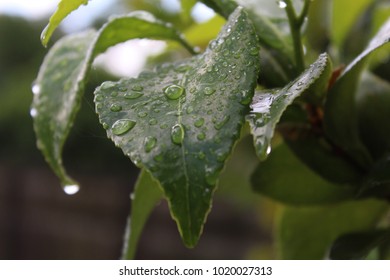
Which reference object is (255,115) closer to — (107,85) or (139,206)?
(107,85)

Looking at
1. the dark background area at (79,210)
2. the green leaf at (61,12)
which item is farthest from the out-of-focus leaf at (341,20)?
the dark background area at (79,210)

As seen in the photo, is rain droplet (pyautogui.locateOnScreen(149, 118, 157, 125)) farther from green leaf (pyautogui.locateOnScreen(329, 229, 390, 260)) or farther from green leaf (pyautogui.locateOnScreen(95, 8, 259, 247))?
green leaf (pyautogui.locateOnScreen(329, 229, 390, 260))

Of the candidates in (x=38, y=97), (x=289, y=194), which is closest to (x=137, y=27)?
(x=38, y=97)

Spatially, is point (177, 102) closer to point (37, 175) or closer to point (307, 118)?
point (307, 118)

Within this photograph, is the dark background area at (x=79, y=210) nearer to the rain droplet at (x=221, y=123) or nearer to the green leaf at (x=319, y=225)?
the green leaf at (x=319, y=225)

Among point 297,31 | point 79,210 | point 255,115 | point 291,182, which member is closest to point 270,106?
point 255,115

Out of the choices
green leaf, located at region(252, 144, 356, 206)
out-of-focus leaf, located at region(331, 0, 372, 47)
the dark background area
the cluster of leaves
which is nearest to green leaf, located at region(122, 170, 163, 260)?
the cluster of leaves

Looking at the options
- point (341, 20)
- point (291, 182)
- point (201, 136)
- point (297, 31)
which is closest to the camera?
point (201, 136)
